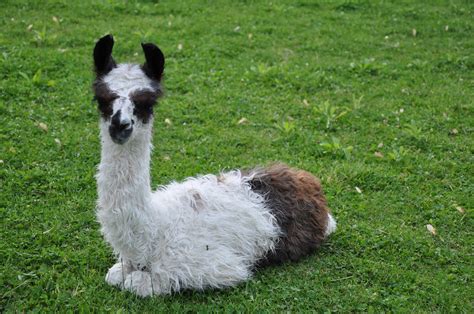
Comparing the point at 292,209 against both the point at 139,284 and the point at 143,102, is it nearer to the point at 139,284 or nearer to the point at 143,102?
the point at 139,284

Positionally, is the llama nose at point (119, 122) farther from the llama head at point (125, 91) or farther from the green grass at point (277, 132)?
the green grass at point (277, 132)

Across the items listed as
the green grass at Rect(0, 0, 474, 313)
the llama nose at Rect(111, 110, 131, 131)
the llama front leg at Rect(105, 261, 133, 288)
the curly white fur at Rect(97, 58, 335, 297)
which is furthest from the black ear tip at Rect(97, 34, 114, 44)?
the green grass at Rect(0, 0, 474, 313)

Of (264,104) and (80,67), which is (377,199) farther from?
(80,67)

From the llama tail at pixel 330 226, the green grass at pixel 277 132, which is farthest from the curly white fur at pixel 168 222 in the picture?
the llama tail at pixel 330 226

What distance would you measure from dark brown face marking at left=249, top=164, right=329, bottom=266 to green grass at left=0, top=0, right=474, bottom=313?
5.5 inches

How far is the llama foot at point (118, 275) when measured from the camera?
4.38 meters

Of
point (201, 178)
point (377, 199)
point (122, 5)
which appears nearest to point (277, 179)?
point (201, 178)

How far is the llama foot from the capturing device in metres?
4.38

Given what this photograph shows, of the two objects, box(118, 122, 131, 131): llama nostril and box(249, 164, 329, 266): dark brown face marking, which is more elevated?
box(118, 122, 131, 131): llama nostril

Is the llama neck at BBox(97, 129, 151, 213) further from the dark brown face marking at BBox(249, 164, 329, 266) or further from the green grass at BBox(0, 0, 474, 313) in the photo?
the dark brown face marking at BBox(249, 164, 329, 266)

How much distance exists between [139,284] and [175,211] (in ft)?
2.00

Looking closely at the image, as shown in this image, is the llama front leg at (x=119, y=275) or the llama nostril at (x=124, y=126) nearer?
the llama nostril at (x=124, y=126)

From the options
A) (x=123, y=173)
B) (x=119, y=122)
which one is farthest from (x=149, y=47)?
(x=123, y=173)

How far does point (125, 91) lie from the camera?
13.0 ft
